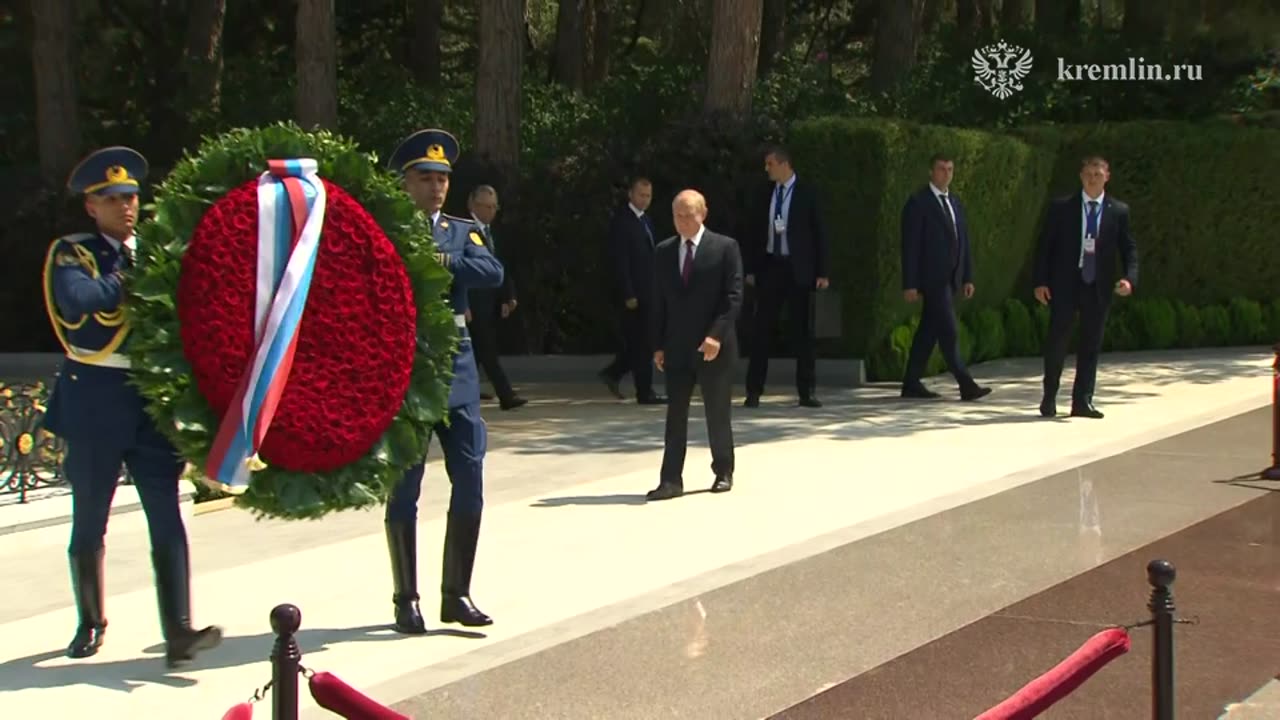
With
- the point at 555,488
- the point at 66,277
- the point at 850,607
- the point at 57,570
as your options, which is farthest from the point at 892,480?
the point at 66,277

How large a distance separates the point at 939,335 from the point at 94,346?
30.3 feet

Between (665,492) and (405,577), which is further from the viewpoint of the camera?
(665,492)

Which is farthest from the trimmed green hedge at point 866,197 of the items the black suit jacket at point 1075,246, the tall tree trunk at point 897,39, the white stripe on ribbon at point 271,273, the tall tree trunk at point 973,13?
the tall tree trunk at point 973,13

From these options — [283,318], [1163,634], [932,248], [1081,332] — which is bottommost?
[1163,634]

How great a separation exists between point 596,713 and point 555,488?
496cm

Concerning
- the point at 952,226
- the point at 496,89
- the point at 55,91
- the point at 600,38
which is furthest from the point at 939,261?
the point at 600,38

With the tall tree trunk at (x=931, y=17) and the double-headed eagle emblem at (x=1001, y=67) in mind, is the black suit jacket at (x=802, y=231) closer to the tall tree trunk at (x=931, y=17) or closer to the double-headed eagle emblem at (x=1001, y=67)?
the double-headed eagle emblem at (x=1001, y=67)

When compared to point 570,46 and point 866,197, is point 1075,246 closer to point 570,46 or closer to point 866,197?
point 866,197

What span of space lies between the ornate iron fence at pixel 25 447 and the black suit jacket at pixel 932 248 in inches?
286

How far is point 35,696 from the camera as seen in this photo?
6.45 metres

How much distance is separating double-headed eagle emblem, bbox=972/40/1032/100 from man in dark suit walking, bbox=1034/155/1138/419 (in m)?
7.90

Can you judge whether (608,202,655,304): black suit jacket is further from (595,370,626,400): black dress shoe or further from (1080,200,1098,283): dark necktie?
(1080,200,1098,283): dark necktie

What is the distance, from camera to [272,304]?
658 cm

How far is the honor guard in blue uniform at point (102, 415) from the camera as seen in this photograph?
6.91 metres
